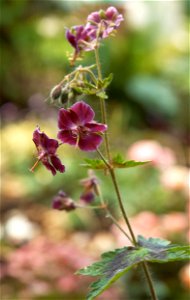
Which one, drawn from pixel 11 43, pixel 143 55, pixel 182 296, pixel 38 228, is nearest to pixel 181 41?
pixel 143 55

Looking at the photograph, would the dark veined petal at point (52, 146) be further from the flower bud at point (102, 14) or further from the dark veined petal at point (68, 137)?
the flower bud at point (102, 14)

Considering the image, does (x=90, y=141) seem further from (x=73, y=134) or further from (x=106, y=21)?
(x=106, y=21)

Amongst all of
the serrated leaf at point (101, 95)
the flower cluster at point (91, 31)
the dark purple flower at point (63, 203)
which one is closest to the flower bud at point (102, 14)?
the flower cluster at point (91, 31)

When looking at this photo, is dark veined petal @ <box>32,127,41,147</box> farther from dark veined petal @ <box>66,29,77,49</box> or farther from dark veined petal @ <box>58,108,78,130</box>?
dark veined petal @ <box>66,29,77,49</box>

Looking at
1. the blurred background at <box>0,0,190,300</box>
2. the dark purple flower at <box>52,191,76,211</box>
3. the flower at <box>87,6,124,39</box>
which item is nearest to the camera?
the flower at <box>87,6,124,39</box>

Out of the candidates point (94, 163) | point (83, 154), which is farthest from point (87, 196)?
point (83, 154)

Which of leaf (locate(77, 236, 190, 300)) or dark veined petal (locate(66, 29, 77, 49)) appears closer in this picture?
leaf (locate(77, 236, 190, 300))

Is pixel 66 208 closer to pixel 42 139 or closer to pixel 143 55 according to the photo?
pixel 42 139

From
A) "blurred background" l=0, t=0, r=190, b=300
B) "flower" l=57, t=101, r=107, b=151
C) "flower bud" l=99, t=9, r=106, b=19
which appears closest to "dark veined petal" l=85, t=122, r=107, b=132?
"flower" l=57, t=101, r=107, b=151
